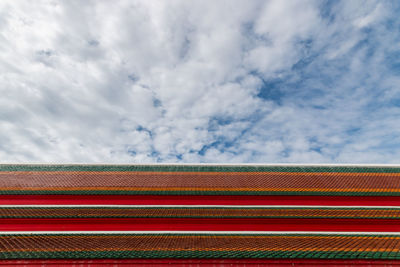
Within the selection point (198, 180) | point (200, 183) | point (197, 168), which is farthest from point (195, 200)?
point (197, 168)

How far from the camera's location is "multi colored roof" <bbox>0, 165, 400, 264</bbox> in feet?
26.7

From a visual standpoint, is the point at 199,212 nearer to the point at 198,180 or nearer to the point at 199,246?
the point at 198,180

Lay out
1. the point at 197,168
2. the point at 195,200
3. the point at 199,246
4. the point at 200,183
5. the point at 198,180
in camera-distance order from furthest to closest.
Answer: the point at 197,168, the point at 198,180, the point at 200,183, the point at 195,200, the point at 199,246

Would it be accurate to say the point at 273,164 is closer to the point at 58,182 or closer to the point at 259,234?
the point at 259,234

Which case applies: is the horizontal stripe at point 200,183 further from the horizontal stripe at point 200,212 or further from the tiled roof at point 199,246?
the tiled roof at point 199,246

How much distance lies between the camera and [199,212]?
42.3 ft

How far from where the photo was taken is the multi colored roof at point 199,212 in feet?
26.7

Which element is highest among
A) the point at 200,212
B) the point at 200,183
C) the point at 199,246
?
the point at 200,183

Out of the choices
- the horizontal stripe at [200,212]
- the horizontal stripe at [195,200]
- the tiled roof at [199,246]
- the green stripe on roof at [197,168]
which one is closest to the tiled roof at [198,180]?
the green stripe on roof at [197,168]

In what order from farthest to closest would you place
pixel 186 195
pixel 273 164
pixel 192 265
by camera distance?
1. pixel 273 164
2. pixel 186 195
3. pixel 192 265

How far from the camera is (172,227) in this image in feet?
39.8

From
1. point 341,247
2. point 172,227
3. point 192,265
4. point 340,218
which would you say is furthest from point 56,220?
point 340,218

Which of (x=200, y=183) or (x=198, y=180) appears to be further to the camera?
(x=198, y=180)

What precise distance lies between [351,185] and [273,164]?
535 centimetres
